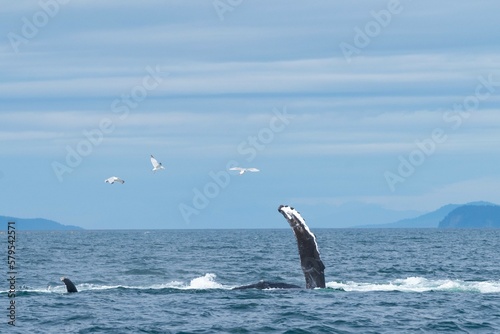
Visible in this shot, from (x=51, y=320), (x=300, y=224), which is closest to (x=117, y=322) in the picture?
(x=51, y=320)

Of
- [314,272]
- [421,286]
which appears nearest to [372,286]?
[421,286]

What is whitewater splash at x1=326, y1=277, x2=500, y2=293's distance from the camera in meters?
36.8

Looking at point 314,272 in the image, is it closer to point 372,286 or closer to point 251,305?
point 251,305

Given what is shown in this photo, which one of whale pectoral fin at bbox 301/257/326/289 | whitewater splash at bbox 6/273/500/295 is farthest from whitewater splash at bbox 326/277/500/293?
whale pectoral fin at bbox 301/257/326/289

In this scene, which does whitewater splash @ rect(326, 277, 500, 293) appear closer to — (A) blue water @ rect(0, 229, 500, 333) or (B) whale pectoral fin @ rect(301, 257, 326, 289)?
(A) blue water @ rect(0, 229, 500, 333)

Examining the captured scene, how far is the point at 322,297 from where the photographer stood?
32.4 m

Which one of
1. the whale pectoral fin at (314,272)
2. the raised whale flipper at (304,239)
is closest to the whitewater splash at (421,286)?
the whale pectoral fin at (314,272)

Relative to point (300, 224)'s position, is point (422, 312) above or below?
below

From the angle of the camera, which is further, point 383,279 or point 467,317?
point 383,279

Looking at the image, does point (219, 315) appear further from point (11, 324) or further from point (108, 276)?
point (108, 276)

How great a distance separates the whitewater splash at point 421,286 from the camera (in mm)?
36781

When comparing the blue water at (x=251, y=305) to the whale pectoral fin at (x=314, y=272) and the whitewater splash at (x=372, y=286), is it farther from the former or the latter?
the whale pectoral fin at (x=314, y=272)

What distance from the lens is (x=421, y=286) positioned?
1522 inches

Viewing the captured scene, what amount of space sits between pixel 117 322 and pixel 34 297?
8844mm
